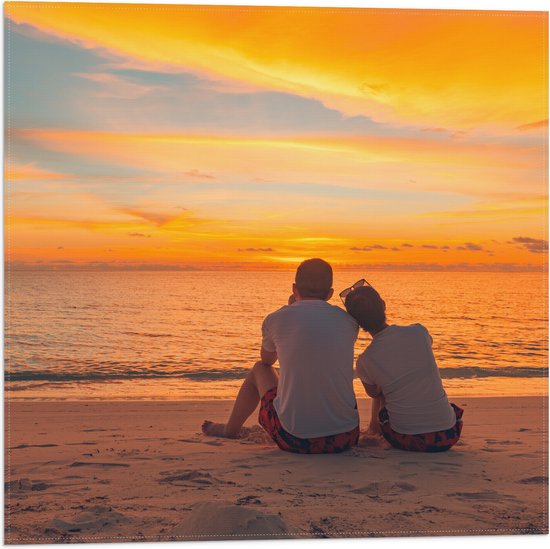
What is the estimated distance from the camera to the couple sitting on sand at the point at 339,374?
417 cm

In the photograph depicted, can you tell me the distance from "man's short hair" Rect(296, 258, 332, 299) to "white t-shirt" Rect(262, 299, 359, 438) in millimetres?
79

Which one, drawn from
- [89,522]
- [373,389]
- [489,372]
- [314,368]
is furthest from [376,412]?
[489,372]

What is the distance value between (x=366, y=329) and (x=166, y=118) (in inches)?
205

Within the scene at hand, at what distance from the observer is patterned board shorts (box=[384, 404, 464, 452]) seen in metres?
4.37

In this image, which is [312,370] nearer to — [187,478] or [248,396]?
[248,396]

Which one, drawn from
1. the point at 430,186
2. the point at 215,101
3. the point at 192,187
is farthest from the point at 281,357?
the point at 192,187

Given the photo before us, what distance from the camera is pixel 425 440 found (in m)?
4.37

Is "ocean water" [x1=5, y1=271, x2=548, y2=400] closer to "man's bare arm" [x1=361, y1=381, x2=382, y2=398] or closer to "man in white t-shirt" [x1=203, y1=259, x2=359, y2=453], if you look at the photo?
"man in white t-shirt" [x1=203, y1=259, x2=359, y2=453]

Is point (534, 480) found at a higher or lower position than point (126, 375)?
higher

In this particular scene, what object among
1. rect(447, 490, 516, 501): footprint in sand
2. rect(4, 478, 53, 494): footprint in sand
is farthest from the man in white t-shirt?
rect(4, 478, 53, 494): footprint in sand

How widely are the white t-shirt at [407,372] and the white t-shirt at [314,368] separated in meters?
0.18

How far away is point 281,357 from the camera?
4219mm

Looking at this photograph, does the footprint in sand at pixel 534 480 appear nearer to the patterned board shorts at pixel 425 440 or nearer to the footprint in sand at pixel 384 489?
the patterned board shorts at pixel 425 440

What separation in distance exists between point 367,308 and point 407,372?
0.48 meters
